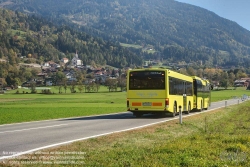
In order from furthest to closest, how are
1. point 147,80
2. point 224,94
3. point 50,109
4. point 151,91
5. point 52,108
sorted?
point 224,94
point 52,108
point 50,109
point 147,80
point 151,91

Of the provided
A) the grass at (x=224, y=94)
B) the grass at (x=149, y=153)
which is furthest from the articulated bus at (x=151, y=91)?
the grass at (x=224, y=94)

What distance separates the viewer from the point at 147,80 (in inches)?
1017

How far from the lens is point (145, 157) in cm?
935

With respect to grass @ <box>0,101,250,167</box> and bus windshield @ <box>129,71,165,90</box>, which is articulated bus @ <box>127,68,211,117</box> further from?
grass @ <box>0,101,250,167</box>

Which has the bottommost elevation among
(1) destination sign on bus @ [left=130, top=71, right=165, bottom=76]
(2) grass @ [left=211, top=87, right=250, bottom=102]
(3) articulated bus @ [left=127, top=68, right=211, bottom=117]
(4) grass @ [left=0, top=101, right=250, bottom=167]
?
(2) grass @ [left=211, top=87, right=250, bottom=102]

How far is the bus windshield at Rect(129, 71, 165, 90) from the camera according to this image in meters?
25.5

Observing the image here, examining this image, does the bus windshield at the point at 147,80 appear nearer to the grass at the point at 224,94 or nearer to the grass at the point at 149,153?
the grass at the point at 149,153

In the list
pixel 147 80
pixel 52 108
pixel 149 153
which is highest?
pixel 147 80

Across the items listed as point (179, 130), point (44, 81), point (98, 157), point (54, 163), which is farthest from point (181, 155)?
point (44, 81)

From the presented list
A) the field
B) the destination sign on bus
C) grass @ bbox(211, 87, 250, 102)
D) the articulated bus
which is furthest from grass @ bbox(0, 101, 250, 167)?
grass @ bbox(211, 87, 250, 102)

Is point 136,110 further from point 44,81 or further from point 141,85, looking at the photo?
point 44,81

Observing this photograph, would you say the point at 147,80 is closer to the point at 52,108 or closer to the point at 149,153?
the point at 149,153

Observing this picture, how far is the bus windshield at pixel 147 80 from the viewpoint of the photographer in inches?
1003

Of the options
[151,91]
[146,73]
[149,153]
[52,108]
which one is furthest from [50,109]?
[149,153]
